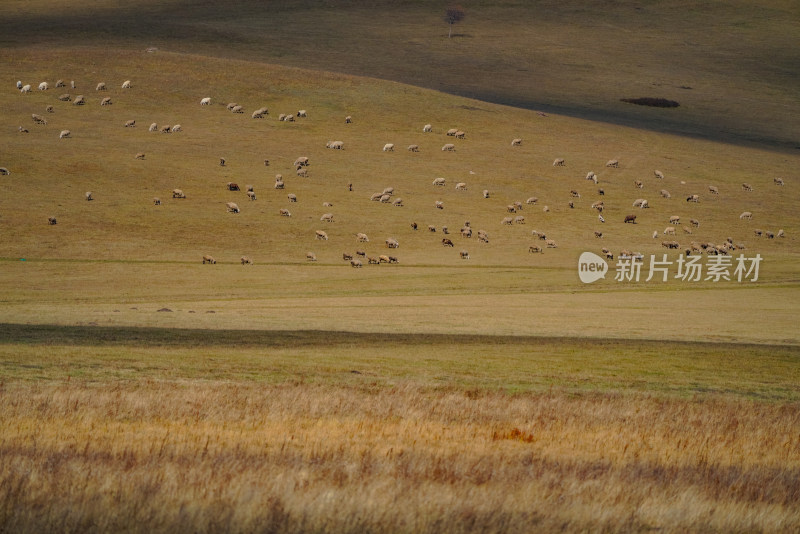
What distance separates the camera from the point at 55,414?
38.1ft

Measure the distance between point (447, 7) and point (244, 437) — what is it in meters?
158

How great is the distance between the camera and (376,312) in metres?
31.2

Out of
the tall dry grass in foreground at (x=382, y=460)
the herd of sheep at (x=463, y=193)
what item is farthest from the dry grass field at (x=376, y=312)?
the herd of sheep at (x=463, y=193)

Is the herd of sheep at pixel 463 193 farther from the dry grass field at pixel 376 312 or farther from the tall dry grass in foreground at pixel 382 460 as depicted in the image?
the tall dry grass in foreground at pixel 382 460

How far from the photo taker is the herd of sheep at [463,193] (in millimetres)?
56156

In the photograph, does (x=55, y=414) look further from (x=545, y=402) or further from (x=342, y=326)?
(x=342, y=326)

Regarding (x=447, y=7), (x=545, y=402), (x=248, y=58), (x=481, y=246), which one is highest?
(x=447, y=7)

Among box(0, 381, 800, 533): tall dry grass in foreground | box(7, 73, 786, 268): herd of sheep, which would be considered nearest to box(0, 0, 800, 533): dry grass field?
box(0, 381, 800, 533): tall dry grass in foreground

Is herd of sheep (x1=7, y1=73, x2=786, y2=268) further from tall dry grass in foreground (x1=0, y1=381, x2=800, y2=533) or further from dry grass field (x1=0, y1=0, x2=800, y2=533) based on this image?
tall dry grass in foreground (x1=0, y1=381, x2=800, y2=533)

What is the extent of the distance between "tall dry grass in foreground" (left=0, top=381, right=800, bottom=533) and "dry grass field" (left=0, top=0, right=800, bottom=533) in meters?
0.05

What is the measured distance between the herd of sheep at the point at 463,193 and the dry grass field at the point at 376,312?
0.58 metres

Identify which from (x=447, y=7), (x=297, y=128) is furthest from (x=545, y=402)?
(x=447, y=7)

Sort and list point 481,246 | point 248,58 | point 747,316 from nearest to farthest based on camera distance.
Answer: point 747,316, point 481,246, point 248,58

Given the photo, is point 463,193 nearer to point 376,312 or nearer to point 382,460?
point 376,312
